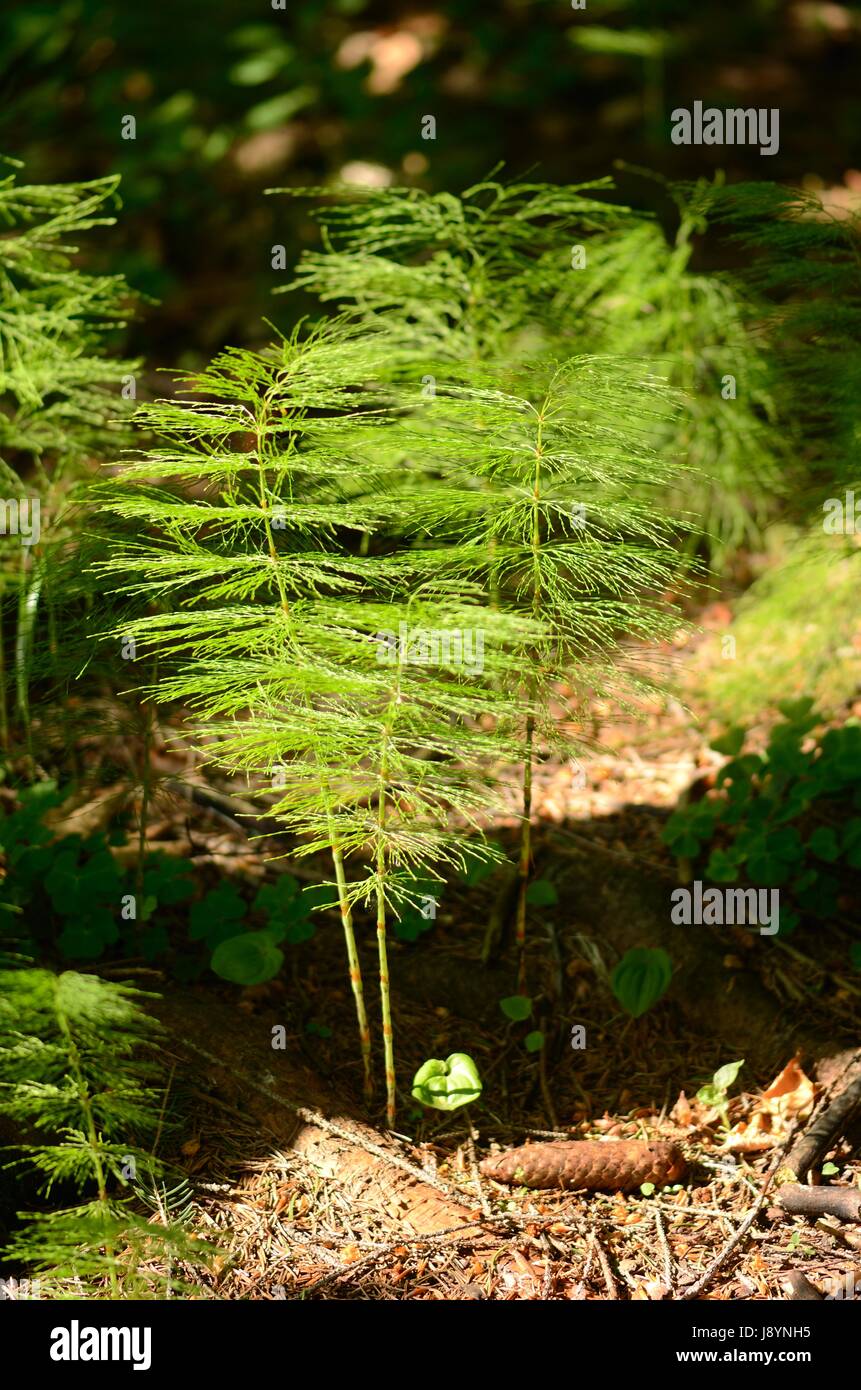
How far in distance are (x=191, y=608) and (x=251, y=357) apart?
0.57m

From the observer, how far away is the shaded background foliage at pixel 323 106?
5.23m

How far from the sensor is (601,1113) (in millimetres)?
2369

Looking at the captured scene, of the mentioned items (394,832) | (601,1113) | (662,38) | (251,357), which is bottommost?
(601,1113)

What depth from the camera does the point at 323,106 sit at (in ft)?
18.7

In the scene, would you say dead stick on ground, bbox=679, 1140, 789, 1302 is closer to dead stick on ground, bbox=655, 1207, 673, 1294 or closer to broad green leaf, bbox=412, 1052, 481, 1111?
dead stick on ground, bbox=655, 1207, 673, 1294

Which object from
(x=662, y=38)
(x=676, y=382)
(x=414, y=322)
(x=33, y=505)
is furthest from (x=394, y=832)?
(x=662, y=38)

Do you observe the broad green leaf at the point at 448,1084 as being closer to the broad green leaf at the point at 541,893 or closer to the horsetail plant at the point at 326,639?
the horsetail plant at the point at 326,639

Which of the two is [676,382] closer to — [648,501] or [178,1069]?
[648,501]

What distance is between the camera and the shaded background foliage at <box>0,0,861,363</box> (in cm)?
523

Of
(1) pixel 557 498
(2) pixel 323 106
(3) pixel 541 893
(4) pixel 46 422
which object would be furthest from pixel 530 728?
(2) pixel 323 106

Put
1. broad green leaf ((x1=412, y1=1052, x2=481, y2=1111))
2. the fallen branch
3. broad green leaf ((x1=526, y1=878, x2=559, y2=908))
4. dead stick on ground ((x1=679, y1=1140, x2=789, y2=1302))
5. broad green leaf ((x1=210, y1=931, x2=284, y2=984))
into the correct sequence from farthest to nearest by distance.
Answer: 1. broad green leaf ((x1=526, y1=878, x2=559, y2=908))
2. broad green leaf ((x1=210, y1=931, x2=284, y2=984))
3. broad green leaf ((x1=412, y1=1052, x2=481, y2=1111))
4. the fallen branch
5. dead stick on ground ((x1=679, y1=1140, x2=789, y2=1302))

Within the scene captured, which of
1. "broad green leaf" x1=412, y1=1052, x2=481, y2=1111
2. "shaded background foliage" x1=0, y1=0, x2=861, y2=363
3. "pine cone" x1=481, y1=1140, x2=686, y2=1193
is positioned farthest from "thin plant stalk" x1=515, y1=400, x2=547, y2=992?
"shaded background foliage" x1=0, y1=0, x2=861, y2=363

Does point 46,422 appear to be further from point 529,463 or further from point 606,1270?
point 606,1270

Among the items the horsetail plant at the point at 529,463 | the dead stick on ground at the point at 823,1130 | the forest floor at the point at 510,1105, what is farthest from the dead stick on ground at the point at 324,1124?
the dead stick on ground at the point at 823,1130
